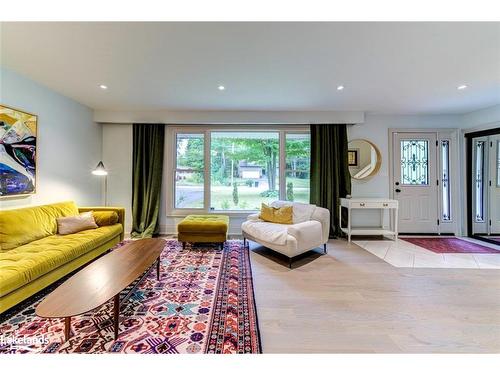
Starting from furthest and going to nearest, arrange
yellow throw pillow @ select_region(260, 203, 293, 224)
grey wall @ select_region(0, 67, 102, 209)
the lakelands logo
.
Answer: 1. yellow throw pillow @ select_region(260, 203, 293, 224)
2. grey wall @ select_region(0, 67, 102, 209)
3. the lakelands logo

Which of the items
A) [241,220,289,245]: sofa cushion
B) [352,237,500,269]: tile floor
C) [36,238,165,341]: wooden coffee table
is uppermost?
[241,220,289,245]: sofa cushion

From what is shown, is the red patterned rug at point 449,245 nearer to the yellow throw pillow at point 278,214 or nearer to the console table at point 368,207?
the console table at point 368,207

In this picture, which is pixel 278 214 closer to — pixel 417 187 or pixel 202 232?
pixel 202 232

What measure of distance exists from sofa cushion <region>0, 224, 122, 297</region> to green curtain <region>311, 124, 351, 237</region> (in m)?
3.67

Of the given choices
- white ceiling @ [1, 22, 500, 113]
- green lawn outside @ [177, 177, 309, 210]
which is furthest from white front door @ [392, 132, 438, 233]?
green lawn outside @ [177, 177, 309, 210]

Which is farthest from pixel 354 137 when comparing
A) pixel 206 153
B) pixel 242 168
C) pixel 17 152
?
pixel 17 152

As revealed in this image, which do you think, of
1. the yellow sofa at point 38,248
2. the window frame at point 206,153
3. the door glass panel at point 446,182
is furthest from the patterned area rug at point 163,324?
the door glass panel at point 446,182

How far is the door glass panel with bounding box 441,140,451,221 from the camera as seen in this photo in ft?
14.3

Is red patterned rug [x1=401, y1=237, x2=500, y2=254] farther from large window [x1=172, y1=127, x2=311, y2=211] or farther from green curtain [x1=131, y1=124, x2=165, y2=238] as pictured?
green curtain [x1=131, y1=124, x2=165, y2=238]

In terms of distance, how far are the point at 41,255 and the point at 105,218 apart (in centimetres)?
127

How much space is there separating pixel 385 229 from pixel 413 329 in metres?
2.94

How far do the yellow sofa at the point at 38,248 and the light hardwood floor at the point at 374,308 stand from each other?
192 cm

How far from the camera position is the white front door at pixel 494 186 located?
4.23 m

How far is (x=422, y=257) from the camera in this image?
3145 mm
